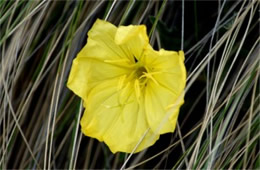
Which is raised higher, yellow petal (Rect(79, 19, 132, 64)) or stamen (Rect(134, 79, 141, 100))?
yellow petal (Rect(79, 19, 132, 64))

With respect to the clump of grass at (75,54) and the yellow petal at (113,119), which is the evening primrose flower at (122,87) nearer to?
the yellow petal at (113,119)

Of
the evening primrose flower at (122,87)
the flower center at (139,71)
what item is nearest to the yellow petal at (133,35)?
the evening primrose flower at (122,87)

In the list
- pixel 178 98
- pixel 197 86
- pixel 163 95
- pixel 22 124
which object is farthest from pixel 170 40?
pixel 22 124

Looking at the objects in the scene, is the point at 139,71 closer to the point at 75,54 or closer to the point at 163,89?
the point at 163,89

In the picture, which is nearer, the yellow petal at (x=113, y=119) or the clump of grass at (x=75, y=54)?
the yellow petal at (x=113, y=119)

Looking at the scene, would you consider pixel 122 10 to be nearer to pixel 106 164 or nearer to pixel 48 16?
pixel 48 16

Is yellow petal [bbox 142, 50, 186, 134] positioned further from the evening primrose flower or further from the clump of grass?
the clump of grass

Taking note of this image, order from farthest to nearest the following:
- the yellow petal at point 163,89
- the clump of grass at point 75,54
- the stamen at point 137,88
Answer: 1. the clump of grass at point 75,54
2. the stamen at point 137,88
3. the yellow petal at point 163,89

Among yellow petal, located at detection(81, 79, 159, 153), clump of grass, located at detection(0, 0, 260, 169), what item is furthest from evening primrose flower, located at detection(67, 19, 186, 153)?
clump of grass, located at detection(0, 0, 260, 169)
